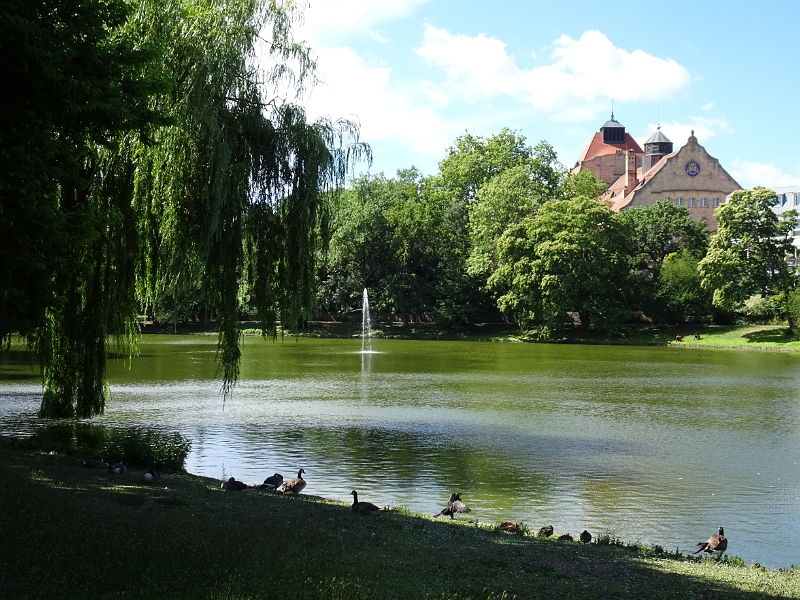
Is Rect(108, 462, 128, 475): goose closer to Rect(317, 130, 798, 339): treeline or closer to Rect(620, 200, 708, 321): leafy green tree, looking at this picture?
Rect(317, 130, 798, 339): treeline

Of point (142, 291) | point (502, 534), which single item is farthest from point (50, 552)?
point (142, 291)

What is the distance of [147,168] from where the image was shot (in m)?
15.1

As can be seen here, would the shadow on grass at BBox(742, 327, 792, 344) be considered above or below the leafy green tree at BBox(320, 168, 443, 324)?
below

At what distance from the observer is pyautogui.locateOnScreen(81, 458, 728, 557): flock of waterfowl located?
1050cm

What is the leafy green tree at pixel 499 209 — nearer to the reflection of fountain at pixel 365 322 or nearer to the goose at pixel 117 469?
the reflection of fountain at pixel 365 322

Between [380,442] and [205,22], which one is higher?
[205,22]

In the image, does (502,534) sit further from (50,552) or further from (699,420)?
(699,420)

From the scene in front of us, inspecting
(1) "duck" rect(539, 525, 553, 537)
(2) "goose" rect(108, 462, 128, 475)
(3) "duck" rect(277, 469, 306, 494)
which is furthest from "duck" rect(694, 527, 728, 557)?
(2) "goose" rect(108, 462, 128, 475)

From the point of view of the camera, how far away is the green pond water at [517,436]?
13117mm

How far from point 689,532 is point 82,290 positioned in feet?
38.7

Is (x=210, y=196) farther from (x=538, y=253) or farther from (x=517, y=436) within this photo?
(x=538, y=253)

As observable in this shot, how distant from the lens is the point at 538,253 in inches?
2420

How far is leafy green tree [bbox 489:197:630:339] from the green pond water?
22833mm

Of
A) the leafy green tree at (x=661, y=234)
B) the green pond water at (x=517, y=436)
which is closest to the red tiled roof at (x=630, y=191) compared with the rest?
the leafy green tree at (x=661, y=234)
